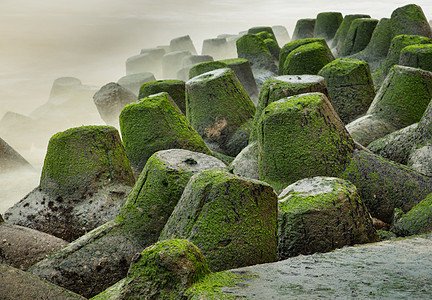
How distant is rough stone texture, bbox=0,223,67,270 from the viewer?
3.41 meters

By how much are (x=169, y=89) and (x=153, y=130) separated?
6.53ft

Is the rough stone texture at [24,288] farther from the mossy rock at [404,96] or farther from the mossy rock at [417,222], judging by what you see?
the mossy rock at [404,96]

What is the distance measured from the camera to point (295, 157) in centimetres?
353

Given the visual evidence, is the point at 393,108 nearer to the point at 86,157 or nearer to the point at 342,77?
the point at 342,77

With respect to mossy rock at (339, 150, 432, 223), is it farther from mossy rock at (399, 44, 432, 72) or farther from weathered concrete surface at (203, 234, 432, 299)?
mossy rock at (399, 44, 432, 72)

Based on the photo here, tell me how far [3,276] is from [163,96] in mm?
2446

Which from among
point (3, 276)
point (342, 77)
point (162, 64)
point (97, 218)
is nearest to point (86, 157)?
point (97, 218)

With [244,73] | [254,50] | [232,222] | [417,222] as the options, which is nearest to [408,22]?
[244,73]

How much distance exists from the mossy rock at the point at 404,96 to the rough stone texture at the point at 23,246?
11.1ft

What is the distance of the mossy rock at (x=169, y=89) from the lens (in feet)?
20.7

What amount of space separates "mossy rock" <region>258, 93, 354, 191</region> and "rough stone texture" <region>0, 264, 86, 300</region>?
5.40 ft

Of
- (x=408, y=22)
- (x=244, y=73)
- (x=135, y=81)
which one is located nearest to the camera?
(x=244, y=73)

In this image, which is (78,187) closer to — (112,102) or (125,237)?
(125,237)

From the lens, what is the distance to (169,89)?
6.36 meters
